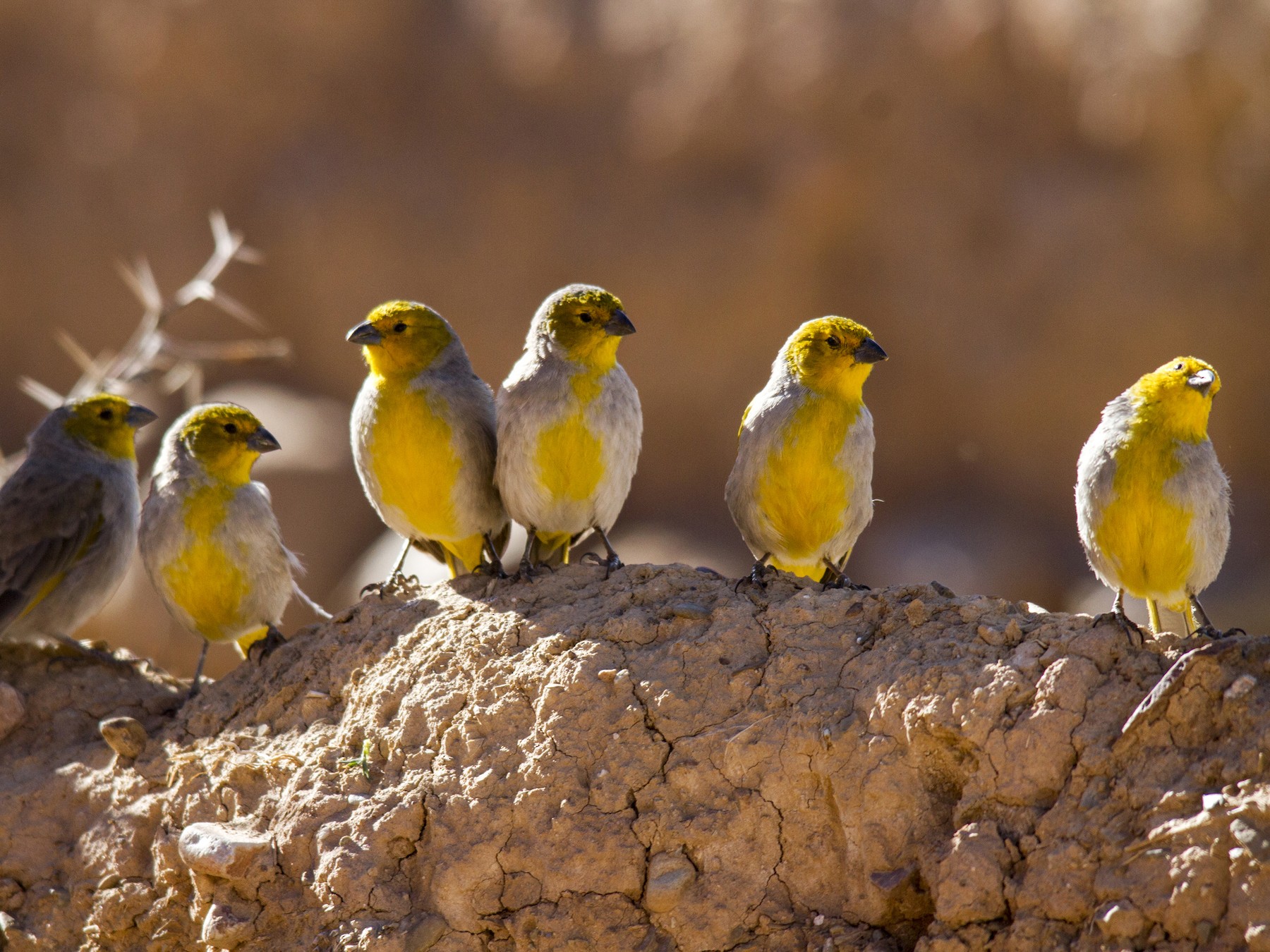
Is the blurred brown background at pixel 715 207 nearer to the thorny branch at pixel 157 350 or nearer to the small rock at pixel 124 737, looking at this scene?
the thorny branch at pixel 157 350

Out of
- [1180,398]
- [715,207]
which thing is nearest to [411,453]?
[1180,398]

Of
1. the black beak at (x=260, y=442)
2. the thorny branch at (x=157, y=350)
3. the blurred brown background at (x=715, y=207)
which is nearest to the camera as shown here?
the black beak at (x=260, y=442)

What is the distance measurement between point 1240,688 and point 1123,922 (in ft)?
2.37

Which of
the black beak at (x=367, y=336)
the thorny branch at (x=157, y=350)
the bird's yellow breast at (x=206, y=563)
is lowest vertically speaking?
the bird's yellow breast at (x=206, y=563)

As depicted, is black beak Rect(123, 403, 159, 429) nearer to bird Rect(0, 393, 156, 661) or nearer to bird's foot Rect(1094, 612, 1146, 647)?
bird Rect(0, 393, 156, 661)

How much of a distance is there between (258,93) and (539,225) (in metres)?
4.79

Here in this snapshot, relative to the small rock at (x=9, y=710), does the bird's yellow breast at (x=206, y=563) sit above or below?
above

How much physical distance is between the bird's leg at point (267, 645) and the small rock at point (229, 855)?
1206 mm

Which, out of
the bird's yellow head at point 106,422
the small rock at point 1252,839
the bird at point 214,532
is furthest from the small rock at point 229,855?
the small rock at point 1252,839

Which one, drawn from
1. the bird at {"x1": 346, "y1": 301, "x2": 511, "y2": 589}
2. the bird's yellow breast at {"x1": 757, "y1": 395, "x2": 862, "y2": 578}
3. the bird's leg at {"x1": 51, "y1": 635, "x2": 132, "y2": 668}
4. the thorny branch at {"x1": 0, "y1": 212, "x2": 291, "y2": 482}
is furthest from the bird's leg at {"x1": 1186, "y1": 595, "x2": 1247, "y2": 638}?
the thorny branch at {"x1": 0, "y1": 212, "x2": 291, "y2": 482}

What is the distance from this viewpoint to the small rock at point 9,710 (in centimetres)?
555

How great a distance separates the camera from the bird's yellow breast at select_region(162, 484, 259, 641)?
5.81 metres

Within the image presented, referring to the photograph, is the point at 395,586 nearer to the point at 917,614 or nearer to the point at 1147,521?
the point at 917,614

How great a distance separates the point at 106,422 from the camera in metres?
6.59
